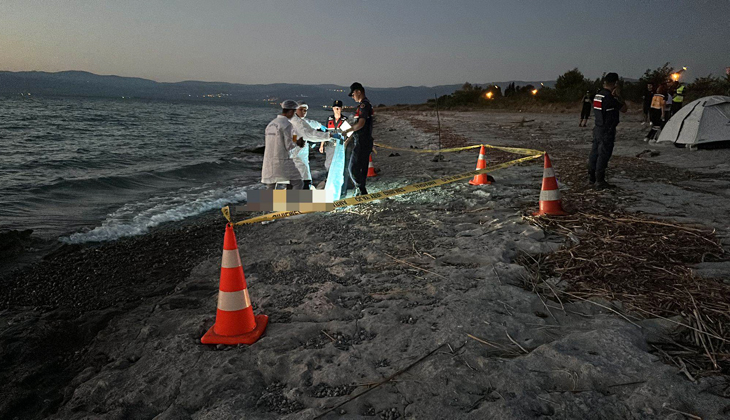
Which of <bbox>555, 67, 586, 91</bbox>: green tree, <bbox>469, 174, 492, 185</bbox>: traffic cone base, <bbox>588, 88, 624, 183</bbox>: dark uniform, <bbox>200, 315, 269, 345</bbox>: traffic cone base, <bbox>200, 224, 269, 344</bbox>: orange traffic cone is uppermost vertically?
<bbox>555, 67, 586, 91</bbox>: green tree

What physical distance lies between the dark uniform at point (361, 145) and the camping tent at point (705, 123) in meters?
9.93

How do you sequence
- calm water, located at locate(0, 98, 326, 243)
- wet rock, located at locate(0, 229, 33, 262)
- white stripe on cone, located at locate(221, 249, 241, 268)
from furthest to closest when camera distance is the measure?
calm water, located at locate(0, 98, 326, 243) < wet rock, located at locate(0, 229, 33, 262) < white stripe on cone, located at locate(221, 249, 241, 268)

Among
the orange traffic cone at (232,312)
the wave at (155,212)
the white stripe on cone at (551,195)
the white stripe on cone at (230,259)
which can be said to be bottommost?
the wave at (155,212)

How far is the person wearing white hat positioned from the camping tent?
35.2 feet

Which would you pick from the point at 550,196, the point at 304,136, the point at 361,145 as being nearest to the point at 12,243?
the point at 304,136

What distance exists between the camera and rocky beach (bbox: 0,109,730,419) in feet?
7.40

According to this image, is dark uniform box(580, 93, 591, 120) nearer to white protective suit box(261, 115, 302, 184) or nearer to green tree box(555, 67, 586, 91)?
white protective suit box(261, 115, 302, 184)

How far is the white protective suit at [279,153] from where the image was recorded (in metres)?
6.13

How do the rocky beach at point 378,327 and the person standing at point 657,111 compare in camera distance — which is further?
the person standing at point 657,111

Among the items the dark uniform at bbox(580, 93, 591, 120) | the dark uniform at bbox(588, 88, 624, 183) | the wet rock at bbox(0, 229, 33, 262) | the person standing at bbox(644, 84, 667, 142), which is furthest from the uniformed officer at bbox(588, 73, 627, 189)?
the dark uniform at bbox(580, 93, 591, 120)

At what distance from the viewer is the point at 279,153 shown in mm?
6266

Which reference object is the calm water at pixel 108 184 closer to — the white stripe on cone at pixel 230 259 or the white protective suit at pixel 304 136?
the white protective suit at pixel 304 136

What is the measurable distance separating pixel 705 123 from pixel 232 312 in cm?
1372

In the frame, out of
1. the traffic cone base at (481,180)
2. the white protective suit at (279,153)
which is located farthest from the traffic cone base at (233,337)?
the traffic cone base at (481,180)
